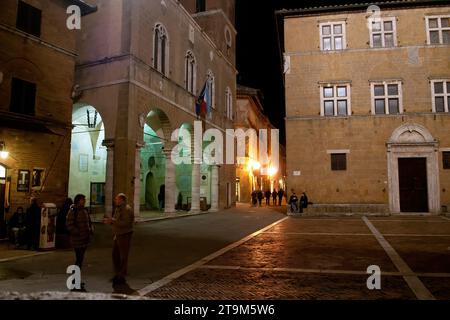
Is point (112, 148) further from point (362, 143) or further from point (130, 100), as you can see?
point (362, 143)

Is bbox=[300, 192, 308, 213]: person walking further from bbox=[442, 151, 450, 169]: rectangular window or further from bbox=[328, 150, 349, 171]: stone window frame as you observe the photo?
bbox=[442, 151, 450, 169]: rectangular window

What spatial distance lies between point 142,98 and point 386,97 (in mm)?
16008

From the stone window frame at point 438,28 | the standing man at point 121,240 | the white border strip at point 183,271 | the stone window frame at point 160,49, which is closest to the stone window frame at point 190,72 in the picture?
the stone window frame at point 160,49

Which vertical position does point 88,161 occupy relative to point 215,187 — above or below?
above

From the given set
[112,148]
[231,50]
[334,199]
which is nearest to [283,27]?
[231,50]

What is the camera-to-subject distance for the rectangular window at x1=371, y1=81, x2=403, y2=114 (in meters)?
24.6

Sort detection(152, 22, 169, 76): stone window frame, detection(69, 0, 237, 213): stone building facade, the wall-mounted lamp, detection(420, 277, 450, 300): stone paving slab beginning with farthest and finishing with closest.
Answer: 1. detection(152, 22, 169, 76): stone window frame
2. detection(69, 0, 237, 213): stone building facade
3. the wall-mounted lamp
4. detection(420, 277, 450, 300): stone paving slab

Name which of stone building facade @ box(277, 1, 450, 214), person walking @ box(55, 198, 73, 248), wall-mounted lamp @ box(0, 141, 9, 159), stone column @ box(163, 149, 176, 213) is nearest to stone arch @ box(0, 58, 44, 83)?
wall-mounted lamp @ box(0, 141, 9, 159)

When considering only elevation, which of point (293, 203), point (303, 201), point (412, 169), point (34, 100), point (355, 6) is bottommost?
point (293, 203)

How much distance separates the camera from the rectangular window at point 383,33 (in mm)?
25078

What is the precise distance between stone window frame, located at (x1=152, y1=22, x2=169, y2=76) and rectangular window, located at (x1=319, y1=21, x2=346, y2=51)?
11007 mm

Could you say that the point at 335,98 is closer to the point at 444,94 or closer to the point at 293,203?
the point at 444,94

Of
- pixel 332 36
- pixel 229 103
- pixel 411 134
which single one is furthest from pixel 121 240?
pixel 229 103

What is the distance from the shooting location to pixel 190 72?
2545 centimetres
